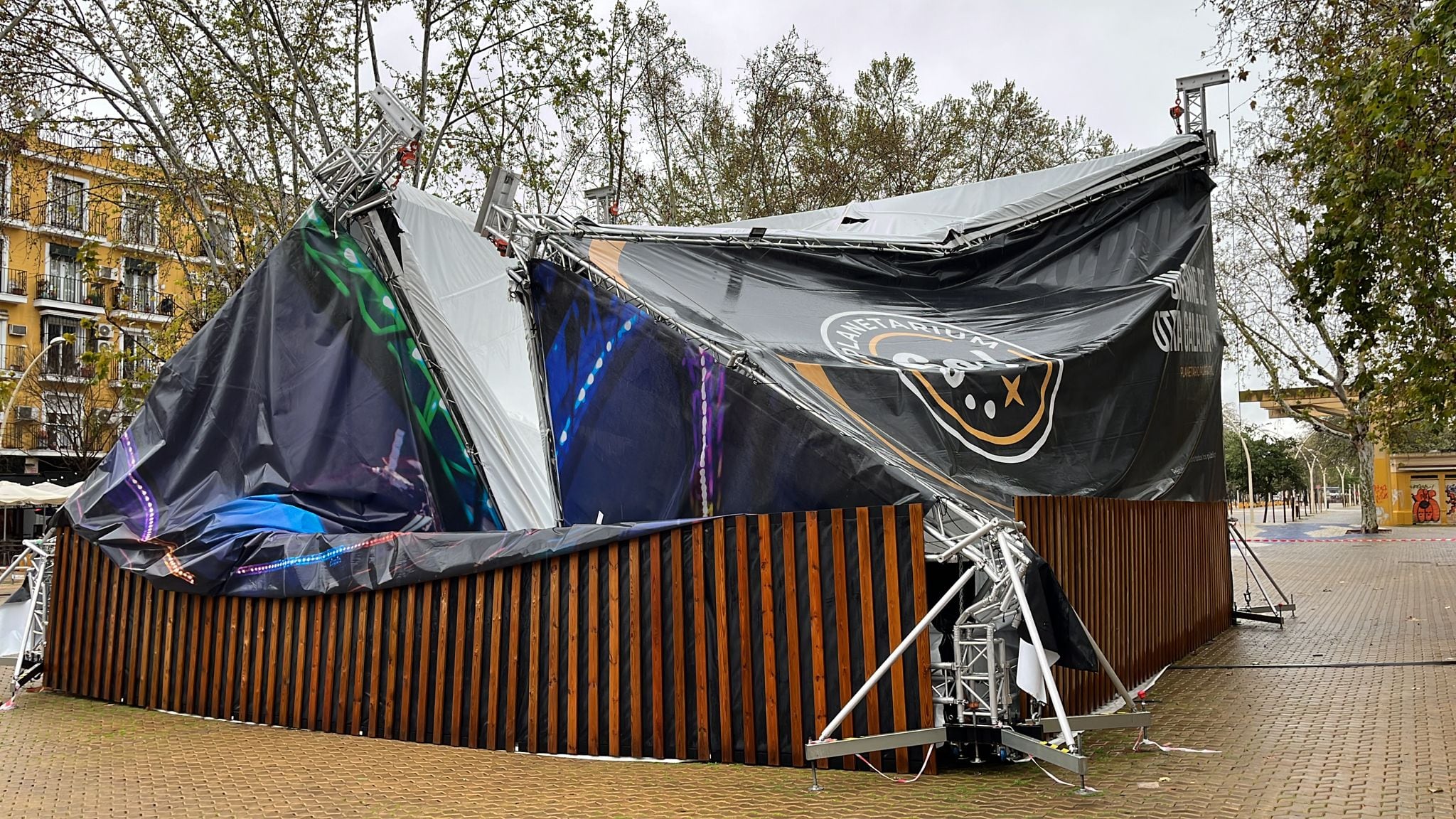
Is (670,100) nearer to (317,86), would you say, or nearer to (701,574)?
(317,86)

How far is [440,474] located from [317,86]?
477 inches

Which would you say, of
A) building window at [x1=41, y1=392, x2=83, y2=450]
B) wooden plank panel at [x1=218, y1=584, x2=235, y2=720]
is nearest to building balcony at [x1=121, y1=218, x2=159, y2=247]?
building window at [x1=41, y1=392, x2=83, y2=450]

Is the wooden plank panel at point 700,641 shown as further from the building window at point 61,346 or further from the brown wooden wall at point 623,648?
the building window at point 61,346

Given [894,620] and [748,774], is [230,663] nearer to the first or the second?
[748,774]

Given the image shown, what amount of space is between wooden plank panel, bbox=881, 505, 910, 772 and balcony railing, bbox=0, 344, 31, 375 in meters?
42.8

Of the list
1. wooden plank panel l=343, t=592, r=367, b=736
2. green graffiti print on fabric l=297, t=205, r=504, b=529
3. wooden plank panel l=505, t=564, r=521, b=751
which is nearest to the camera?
wooden plank panel l=505, t=564, r=521, b=751

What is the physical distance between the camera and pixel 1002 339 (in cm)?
936

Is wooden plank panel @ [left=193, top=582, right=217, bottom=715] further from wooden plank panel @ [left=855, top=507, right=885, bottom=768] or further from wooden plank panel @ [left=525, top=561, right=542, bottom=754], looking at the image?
wooden plank panel @ [left=855, top=507, right=885, bottom=768]

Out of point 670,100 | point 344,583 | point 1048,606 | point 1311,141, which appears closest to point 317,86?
point 670,100

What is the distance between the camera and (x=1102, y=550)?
898 centimetres

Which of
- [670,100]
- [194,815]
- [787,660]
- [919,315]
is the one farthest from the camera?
[670,100]

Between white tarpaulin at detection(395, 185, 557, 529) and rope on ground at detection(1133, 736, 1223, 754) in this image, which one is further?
white tarpaulin at detection(395, 185, 557, 529)

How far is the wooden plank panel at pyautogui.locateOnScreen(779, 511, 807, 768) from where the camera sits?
6.64 metres

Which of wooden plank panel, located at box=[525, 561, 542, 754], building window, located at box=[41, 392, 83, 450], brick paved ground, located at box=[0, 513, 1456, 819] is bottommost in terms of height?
brick paved ground, located at box=[0, 513, 1456, 819]
